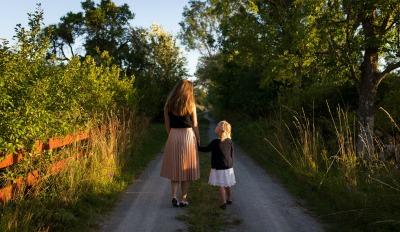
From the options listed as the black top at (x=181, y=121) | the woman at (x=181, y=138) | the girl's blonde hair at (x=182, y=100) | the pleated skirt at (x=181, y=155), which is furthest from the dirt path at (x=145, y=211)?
the girl's blonde hair at (x=182, y=100)

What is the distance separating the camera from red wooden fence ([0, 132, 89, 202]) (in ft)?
20.5

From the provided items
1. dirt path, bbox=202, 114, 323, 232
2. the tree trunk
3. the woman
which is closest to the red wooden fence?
the woman

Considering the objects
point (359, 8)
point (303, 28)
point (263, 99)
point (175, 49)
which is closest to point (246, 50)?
point (303, 28)

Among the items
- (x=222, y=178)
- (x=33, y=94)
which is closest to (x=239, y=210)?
(x=222, y=178)

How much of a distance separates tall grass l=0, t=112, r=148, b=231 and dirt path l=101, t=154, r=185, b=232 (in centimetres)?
26

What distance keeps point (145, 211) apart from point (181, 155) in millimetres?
1061

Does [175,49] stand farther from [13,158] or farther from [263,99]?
[13,158]

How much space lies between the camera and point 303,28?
12.5 m

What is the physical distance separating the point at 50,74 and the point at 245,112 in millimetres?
20141

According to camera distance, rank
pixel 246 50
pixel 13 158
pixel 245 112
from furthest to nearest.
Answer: pixel 245 112 → pixel 246 50 → pixel 13 158

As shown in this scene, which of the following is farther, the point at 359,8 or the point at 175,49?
the point at 175,49

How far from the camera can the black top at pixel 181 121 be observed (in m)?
7.74

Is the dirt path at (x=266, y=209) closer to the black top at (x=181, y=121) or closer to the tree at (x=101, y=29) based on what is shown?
the black top at (x=181, y=121)

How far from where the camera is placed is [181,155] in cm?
779
